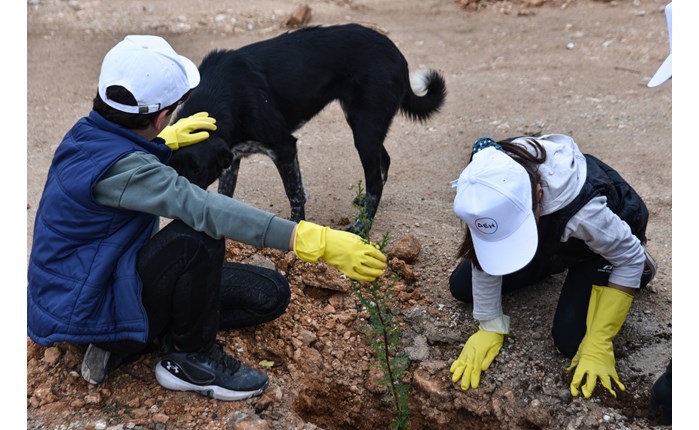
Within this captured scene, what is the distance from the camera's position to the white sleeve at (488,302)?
3.04 metres

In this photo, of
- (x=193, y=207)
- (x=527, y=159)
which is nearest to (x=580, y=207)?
(x=527, y=159)

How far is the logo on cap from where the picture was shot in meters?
2.56

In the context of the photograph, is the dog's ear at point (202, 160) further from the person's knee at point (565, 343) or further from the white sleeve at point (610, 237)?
the person's knee at point (565, 343)

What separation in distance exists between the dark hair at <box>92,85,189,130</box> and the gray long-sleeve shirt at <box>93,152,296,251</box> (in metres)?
0.18

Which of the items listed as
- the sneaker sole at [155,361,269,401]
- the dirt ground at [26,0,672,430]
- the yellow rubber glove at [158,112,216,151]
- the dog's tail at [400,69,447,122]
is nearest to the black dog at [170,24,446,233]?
the dog's tail at [400,69,447,122]

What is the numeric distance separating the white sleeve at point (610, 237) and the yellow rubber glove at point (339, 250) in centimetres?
87

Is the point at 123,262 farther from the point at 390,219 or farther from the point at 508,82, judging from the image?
the point at 508,82

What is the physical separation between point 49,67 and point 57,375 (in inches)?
194

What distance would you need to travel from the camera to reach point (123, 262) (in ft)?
8.30

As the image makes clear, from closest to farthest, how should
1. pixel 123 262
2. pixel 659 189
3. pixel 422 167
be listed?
pixel 123 262 < pixel 659 189 < pixel 422 167

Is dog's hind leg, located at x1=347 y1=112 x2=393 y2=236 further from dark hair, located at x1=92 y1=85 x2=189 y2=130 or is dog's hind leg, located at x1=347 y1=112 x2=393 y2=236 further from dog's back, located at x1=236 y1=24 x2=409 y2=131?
dark hair, located at x1=92 y1=85 x2=189 y2=130

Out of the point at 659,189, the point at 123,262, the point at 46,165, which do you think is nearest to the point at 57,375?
the point at 123,262

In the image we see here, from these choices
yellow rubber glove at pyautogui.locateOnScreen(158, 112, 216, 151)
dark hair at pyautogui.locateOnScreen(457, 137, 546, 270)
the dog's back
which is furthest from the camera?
the dog's back

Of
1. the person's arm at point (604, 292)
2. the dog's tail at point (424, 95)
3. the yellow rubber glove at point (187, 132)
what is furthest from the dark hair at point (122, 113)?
the dog's tail at point (424, 95)
